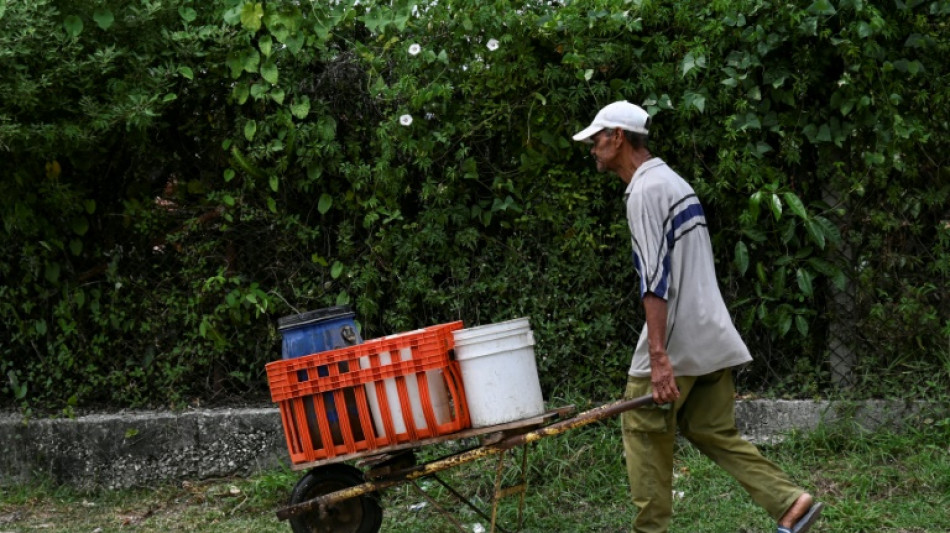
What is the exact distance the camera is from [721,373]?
511cm

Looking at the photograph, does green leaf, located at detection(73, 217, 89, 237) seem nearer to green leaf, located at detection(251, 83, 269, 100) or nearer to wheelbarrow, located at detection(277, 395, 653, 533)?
green leaf, located at detection(251, 83, 269, 100)

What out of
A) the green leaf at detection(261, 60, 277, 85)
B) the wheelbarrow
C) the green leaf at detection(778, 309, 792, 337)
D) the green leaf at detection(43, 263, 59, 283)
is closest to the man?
the wheelbarrow

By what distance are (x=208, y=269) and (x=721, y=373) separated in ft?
12.1

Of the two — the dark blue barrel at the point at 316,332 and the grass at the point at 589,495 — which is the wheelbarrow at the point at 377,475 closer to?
the dark blue barrel at the point at 316,332

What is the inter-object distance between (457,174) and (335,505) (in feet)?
7.46

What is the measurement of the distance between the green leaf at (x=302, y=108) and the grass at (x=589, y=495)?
2087mm

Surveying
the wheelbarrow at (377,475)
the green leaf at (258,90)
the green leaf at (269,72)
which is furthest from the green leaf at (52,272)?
the wheelbarrow at (377,475)

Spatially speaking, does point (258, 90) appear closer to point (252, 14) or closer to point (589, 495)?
point (252, 14)

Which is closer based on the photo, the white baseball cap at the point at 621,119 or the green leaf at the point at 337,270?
the white baseball cap at the point at 621,119

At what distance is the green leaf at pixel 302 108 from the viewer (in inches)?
279

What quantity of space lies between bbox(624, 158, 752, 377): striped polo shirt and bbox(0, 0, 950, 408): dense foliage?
1.79 m

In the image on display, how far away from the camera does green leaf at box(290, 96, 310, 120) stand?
707 cm

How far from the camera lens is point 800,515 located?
4930 mm

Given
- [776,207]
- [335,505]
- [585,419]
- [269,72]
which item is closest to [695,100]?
[776,207]
